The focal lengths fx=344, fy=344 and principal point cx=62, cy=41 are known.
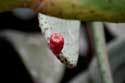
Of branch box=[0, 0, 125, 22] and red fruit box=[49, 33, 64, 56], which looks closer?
branch box=[0, 0, 125, 22]

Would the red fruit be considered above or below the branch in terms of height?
below

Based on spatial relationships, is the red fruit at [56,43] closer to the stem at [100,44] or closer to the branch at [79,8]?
the stem at [100,44]

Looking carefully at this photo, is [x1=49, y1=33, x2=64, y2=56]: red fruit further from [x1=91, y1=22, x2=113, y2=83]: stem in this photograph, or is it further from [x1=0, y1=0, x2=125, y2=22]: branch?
[x1=0, y1=0, x2=125, y2=22]: branch

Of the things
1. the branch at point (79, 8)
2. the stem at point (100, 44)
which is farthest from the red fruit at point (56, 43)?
the branch at point (79, 8)

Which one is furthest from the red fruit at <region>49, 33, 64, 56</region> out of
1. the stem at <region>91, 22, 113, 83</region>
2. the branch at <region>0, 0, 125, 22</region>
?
the branch at <region>0, 0, 125, 22</region>

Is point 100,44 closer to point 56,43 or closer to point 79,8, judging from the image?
point 56,43

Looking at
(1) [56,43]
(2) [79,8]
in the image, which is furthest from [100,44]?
(2) [79,8]

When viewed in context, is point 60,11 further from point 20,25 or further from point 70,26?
point 20,25
